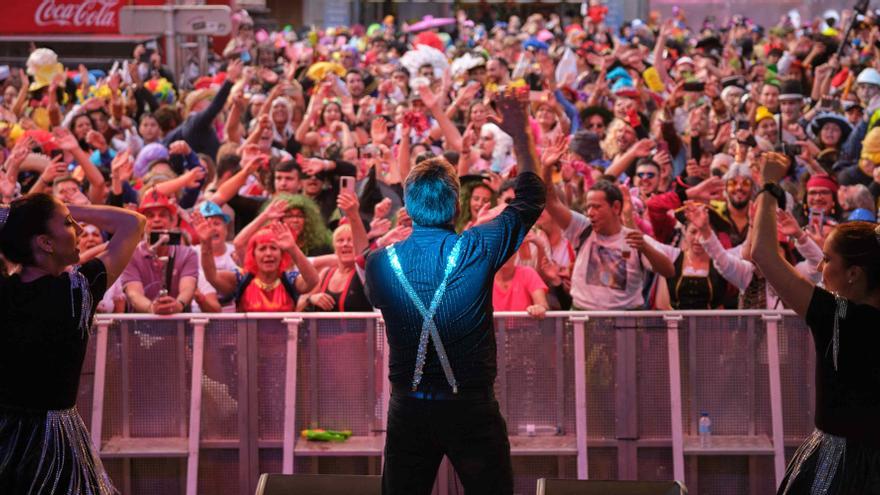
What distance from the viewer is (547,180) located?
7.11m

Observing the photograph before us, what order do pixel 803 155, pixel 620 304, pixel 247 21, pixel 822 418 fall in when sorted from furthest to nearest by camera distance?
pixel 247 21 → pixel 803 155 → pixel 620 304 → pixel 822 418

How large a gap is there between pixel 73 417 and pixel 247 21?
68.7ft

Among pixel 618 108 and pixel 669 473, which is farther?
pixel 618 108

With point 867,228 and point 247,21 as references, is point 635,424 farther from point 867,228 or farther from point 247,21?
point 247,21

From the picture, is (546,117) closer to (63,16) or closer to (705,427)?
(705,427)

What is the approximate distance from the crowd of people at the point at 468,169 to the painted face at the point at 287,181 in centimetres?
2

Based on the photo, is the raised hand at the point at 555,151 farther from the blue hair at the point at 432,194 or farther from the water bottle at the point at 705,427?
the blue hair at the point at 432,194

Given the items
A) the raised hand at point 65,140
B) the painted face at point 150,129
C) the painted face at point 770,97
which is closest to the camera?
the raised hand at point 65,140

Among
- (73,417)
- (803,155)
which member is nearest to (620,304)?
(73,417)

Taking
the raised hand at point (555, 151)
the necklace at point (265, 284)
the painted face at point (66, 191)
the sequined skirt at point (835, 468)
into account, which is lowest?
the sequined skirt at point (835, 468)

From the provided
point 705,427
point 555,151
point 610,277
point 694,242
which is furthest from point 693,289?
point 555,151

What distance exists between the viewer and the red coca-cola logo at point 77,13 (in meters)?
24.6

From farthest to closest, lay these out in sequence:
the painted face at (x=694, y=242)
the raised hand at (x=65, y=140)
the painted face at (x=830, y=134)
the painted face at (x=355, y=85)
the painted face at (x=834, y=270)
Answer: the painted face at (x=355, y=85), the painted face at (x=830, y=134), the raised hand at (x=65, y=140), the painted face at (x=694, y=242), the painted face at (x=834, y=270)

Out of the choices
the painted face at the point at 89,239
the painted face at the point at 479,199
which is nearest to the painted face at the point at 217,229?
the painted face at the point at 89,239
